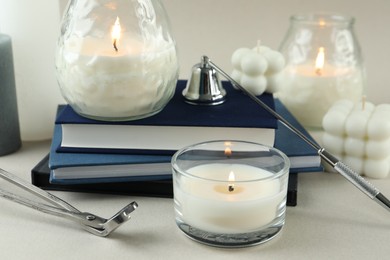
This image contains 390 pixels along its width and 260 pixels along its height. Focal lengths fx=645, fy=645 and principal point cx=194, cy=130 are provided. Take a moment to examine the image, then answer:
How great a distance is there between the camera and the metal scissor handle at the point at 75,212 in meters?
0.55

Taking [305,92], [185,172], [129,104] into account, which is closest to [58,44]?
[129,104]

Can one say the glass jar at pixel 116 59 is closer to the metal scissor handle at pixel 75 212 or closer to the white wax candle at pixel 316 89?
the metal scissor handle at pixel 75 212

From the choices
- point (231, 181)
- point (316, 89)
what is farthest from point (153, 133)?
point (316, 89)

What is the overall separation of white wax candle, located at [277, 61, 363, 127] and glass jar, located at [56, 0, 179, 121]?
0.65ft

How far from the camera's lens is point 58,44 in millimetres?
647

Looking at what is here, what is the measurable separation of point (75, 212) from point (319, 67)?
377 mm

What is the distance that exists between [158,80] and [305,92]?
230mm

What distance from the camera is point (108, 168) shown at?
2.01ft

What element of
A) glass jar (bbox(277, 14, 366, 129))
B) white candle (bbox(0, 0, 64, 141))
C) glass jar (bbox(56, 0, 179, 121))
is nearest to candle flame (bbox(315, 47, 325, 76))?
glass jar (bbox(277, 14, 366, 129))

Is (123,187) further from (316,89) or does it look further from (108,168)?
(316,89)

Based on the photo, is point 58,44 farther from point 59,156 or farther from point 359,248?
point 359,248

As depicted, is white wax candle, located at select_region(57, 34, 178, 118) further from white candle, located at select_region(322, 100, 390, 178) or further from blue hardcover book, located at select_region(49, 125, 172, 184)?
white candle, located at select_region(322, 100, 390, 178)

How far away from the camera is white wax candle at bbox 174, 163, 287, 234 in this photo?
20.4 inches

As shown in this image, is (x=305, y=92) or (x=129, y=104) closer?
(x=129, y=104)
